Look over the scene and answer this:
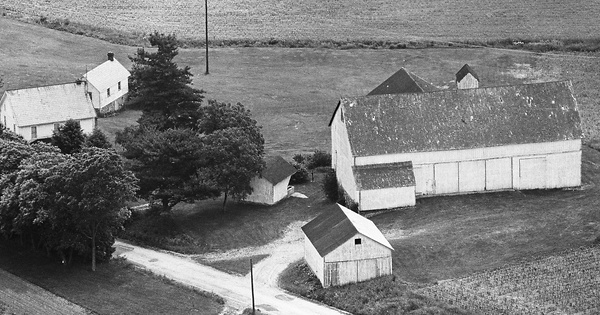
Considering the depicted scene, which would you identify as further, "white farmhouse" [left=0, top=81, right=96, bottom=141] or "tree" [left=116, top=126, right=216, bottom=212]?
"white farmhouse" [left=0, top=81, right=96, bottom=141]

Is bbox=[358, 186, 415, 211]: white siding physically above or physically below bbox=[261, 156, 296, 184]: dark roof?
below

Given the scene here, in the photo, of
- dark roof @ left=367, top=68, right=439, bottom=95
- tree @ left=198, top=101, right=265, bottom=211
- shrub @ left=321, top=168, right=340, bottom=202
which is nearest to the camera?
tree @ left=198, top=101, right=265, bottom=211

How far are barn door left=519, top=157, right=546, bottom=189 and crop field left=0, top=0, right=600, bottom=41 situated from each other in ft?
128

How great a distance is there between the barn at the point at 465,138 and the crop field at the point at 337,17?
122 feet

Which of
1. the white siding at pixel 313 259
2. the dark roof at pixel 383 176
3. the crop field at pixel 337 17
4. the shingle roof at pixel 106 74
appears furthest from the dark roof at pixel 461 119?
the crop field at pixel 337 17

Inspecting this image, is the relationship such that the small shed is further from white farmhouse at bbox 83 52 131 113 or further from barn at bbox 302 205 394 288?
white farmhouse at bbox 83 52 131 113

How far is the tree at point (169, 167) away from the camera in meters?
83.5

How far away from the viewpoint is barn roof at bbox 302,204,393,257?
71750 mm

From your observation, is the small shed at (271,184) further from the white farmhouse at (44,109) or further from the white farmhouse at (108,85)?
the white farmhouse at (108,85)

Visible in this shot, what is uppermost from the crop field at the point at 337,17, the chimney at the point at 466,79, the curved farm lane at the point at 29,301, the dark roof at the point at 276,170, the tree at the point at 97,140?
the crop field at the point at 337,17

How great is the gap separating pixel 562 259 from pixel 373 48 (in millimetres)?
53252

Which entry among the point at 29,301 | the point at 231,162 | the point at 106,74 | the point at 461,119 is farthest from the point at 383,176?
the point at 106,74

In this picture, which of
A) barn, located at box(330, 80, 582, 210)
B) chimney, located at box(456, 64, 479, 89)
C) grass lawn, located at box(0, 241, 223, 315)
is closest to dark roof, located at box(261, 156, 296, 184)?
barn, located at box(330, 80, 582, 210)

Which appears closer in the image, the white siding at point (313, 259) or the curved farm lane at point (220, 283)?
the curved farm lane at point (220, 283)
